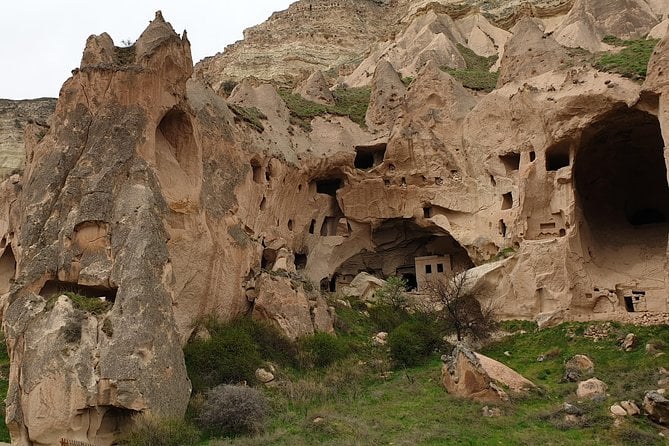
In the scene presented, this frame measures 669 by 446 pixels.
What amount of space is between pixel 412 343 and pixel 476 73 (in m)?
19.1

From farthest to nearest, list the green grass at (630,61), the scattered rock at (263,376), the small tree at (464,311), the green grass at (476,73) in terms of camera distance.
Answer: the green grass at (476,73) < the green grass at (630,61) < the small tree at (464,311) < the scattered rock at (263,376)

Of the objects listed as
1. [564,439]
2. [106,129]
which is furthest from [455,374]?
[106,129]

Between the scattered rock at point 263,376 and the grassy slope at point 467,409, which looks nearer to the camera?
the grassy slope at point 467,409

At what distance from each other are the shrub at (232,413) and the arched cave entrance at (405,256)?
14484 millimetres

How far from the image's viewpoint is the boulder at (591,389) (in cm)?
1444

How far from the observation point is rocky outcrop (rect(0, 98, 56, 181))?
3609 centimetres

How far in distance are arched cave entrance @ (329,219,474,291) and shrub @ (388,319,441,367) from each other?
24.0 feet

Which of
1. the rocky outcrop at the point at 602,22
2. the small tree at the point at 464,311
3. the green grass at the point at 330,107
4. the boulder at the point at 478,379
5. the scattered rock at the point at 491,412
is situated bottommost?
the scattered rock at the point at 491,412

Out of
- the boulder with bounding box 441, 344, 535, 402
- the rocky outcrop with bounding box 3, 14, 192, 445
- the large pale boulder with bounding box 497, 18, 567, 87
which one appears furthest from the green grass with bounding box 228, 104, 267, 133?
the boulder with bounding box 441, 344, 535, 402

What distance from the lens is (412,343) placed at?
19.2 metres

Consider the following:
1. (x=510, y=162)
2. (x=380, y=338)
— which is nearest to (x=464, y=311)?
(x=380, y=338)

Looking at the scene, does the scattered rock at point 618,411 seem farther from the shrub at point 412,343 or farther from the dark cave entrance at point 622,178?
the dark cave entrance at point 622,178

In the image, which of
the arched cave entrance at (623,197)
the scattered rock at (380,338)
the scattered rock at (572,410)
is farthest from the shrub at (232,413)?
the arched cave entrance at (623,197)

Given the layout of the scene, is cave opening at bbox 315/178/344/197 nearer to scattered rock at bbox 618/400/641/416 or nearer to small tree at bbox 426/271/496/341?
small tree at bbox 426/271/496/341
